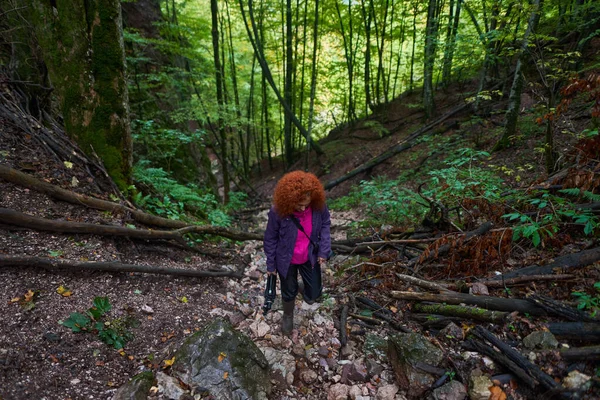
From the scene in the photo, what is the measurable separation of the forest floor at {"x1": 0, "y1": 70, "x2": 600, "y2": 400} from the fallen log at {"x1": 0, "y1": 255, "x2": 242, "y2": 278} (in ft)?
0.26

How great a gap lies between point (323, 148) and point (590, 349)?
1350cm

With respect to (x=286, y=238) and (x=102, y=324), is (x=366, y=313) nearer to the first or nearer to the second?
(x=286, y=238)

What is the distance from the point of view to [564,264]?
2.99m

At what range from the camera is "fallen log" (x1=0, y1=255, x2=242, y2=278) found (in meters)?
2.70

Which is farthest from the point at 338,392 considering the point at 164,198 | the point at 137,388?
the point at 164,198

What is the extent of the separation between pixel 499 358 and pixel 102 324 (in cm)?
360

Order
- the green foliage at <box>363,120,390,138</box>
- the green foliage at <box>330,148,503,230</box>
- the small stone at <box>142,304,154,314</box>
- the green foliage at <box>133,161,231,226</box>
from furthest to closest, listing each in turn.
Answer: the green foliage at <box>363,120,390,138</box> < the green foliage at <box>133,161,231,226</box> < the green foliage at <box>330,148,503,230</box> < the small stone at <box>142,304,154,314</box>

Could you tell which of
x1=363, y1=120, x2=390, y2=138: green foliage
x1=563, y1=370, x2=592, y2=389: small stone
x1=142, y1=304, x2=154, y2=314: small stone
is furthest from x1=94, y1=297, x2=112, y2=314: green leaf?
x1=363, y1=120, x2=390, y2=138: green foliage

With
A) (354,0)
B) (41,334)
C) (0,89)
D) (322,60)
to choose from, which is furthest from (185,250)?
(322,60)

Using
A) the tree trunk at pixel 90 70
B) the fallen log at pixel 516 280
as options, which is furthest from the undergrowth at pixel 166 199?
the fallen log at pixel 516 280

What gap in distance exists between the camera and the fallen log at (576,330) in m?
2.32

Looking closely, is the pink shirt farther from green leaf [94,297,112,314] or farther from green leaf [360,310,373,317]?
green leaf [94,297,112,314]

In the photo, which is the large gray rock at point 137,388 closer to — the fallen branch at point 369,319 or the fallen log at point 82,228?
the fallen log at point 82,228

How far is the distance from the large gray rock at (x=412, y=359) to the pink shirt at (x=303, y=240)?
122cm
